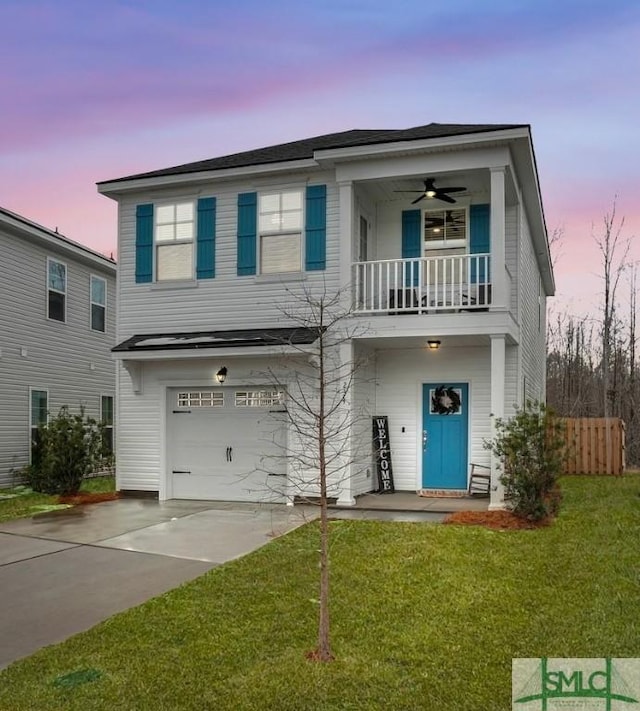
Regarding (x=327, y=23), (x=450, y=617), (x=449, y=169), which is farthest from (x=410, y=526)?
(x=327, y=23)

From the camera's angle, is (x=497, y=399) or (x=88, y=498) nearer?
(x=497, y=399)

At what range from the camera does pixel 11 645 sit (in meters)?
5.27

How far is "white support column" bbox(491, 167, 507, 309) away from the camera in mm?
10695

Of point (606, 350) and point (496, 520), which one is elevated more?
point (606, 350)

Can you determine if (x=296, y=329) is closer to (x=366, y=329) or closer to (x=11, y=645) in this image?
(x=366, y=329)

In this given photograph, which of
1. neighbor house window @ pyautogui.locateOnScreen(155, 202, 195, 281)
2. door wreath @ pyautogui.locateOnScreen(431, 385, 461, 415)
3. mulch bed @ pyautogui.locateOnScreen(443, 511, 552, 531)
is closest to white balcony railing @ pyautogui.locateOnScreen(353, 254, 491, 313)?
door wreath @ pyautogui.locateOnScreen(431, 385, 461, 415)

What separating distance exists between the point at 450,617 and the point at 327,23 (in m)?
8.12

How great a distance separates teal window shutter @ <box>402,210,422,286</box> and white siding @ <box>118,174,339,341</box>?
62.4 inches

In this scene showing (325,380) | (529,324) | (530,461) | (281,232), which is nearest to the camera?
(530,461)

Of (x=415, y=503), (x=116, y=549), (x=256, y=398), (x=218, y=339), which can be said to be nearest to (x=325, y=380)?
(x=256, y=398)

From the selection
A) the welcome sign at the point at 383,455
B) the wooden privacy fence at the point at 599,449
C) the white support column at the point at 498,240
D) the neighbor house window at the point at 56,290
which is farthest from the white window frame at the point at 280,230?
the wooden privacy fence at the point at 599,449

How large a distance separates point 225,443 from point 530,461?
5.45 m

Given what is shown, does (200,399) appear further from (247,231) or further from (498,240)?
(498,240)

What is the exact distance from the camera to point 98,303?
18953 millimetres
